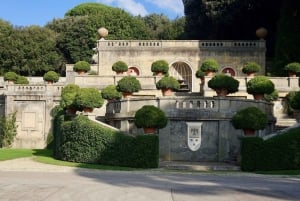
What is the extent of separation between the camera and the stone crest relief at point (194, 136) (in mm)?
28438

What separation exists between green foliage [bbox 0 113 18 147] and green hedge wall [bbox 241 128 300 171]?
23281mm

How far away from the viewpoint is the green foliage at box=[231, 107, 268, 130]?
83.6 feet

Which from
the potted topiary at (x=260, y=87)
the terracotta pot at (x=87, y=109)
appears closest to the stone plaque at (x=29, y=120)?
the terracotta pot at (x=87, y=109)

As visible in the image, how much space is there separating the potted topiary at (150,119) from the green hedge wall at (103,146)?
55 cm

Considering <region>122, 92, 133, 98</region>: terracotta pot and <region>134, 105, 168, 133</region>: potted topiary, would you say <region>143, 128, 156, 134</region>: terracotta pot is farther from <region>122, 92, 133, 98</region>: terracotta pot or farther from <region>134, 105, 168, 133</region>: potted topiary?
<region>122, 92, 133, 98</region>: terracotta pot

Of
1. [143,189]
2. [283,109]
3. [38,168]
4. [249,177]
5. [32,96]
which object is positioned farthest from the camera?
[32,96]

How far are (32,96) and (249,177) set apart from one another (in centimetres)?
2484

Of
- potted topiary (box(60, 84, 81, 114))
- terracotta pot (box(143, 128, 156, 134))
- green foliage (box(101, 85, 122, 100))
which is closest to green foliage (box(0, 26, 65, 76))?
potted topiary (box(60, 84, 81, 114))

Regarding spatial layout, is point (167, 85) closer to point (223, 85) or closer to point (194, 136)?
point (223, 85)

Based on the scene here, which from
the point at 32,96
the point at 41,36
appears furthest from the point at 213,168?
the point at 41,36

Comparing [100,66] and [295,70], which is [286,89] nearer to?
[295,70]

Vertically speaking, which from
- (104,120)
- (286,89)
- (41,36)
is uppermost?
(41,36)

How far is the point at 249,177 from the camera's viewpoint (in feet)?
72.5

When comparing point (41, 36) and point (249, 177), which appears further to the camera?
point (41, 36)
